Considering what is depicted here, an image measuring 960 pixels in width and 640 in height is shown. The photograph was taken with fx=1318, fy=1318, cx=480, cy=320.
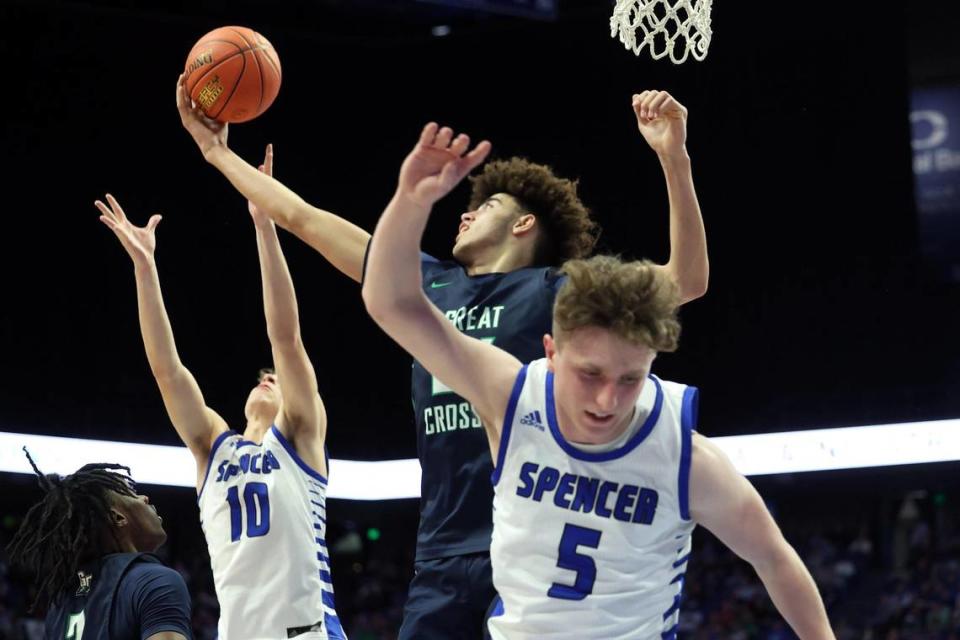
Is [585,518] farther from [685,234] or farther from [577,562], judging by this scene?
[685,234]

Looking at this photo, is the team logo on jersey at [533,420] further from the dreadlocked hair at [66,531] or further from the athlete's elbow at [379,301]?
the dreadlocked hair at [66,531]

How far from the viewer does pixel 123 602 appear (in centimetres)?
399

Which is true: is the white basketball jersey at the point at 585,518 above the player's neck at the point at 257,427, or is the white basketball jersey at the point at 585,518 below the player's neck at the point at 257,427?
below

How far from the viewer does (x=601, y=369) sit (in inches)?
105

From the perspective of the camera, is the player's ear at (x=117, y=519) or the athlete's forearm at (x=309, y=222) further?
the player's ear at (x=117, y=519)

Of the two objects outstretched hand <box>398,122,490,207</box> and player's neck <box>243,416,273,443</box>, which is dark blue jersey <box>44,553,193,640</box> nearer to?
player's neck <box>243,416,273,443</box>

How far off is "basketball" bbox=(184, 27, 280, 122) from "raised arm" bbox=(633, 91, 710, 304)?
143 centimetres

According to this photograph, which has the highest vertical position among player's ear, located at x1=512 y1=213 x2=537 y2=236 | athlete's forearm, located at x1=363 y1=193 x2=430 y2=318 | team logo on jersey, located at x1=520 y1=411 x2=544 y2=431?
player's ear, located at x1=512 y1=213 x2=537 y2=236

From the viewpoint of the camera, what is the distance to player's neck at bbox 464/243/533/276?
3756 millimetres

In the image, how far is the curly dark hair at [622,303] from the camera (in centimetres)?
269

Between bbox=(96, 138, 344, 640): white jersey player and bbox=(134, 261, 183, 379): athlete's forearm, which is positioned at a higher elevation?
bbox=(134, 261, 183, 379): athlete's forearm

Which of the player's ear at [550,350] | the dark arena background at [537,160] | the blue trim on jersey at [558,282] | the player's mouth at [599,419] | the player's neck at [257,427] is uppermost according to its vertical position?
the dark arena background at [537,160]

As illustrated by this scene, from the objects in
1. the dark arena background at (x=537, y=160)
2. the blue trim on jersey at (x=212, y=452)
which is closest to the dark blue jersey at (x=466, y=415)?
the blue trim on jersey at (x=212, y=452)

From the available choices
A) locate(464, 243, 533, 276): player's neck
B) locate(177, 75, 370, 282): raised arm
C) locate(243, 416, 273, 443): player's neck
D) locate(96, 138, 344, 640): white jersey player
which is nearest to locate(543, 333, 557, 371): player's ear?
locate(177, 75, 370, 282): raised arm
